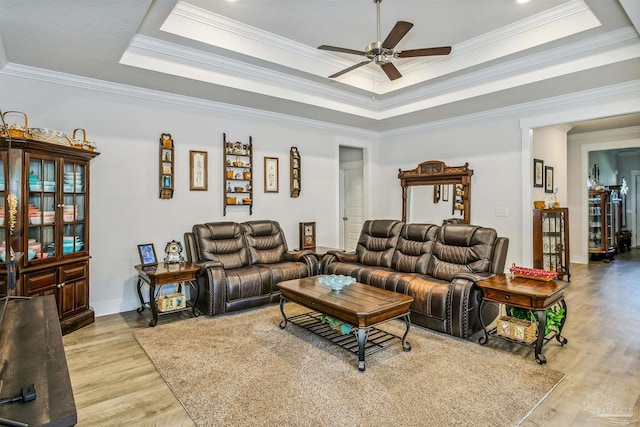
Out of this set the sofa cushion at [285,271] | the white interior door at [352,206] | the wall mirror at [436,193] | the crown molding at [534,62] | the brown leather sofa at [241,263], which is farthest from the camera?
the white interior door at [352,206]

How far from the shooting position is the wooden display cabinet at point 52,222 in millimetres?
3312

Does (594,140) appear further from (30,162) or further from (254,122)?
(30,162)

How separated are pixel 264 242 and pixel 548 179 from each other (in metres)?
4.78

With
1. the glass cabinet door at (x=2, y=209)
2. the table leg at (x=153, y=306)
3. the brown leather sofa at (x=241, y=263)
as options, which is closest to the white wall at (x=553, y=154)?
the brown leather sofa at (x=241, y=263)

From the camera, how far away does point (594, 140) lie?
7684 mm

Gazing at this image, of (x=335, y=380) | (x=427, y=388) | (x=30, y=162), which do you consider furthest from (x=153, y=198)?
(x=427, y=388)

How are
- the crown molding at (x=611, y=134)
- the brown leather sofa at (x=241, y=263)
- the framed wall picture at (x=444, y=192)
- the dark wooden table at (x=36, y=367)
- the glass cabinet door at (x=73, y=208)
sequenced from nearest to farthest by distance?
the dark wooden table at (x=36, y=367) < the glass cabinet door at (x=73, y=208) < the brown leather sofa at (x=241, y=263) < the framed wall picture at (x=444, y=192) < the crown molding at (x=611, y=134)

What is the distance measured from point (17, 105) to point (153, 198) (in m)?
1.64

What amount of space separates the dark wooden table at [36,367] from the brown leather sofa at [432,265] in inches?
123

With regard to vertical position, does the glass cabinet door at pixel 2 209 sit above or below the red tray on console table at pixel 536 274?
above

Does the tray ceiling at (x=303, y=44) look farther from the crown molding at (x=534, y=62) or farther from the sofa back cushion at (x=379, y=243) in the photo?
the sofa back cushion at (x=379, y=243)

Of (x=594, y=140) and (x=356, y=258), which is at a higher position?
(x=594, y=140)

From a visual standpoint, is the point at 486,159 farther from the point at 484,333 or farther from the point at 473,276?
the point at 484,333

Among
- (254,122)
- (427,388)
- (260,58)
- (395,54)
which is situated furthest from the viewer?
(254,122)
